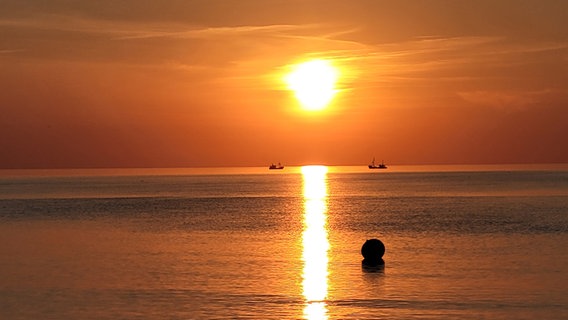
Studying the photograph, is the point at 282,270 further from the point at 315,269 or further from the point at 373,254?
the point at 373,254

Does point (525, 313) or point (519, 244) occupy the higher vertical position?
point (519, 244)

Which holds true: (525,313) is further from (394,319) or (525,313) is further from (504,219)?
(504,219)

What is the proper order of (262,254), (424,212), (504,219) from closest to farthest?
(262,254), (504,219), (424,212)

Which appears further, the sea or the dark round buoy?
the dark round buoy

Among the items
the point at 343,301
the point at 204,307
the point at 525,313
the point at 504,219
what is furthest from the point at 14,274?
the point at 504,219

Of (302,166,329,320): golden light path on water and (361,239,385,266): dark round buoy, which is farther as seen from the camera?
(361,239,385,266): dark round buoy

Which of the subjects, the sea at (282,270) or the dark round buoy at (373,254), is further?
the dark round buoy at (373,254)

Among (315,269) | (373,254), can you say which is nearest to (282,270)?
(315,269)

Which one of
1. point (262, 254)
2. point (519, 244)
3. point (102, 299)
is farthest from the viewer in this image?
point (519, 244)

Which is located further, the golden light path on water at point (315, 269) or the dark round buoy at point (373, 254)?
the dark round buoy at point (373, 254)

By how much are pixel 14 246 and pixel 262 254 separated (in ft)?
76.5

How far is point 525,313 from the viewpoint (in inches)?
1533

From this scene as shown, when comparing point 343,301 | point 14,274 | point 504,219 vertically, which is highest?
point 504,219

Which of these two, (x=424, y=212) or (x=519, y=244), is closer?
(x=519, y=244)
